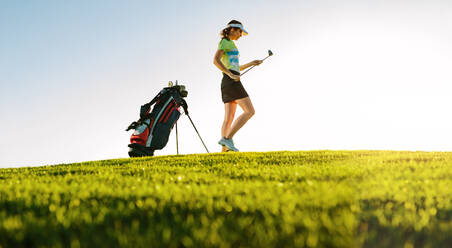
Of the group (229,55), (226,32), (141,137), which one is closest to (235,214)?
(229,55)

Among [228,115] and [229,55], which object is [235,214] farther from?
[229,55]

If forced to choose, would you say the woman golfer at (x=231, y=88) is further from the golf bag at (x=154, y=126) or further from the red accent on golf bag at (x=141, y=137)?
the red accent on golf bag at (x=141, y=137)

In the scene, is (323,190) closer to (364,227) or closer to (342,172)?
(364,227)

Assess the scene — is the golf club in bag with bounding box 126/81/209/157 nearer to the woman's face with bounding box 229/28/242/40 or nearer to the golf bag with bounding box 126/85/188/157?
the golf bag with bounding box 126/85/188/157

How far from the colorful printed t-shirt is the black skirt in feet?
1.06

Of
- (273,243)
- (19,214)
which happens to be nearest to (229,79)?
(19,214)

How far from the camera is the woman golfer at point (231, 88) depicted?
31.4 feet

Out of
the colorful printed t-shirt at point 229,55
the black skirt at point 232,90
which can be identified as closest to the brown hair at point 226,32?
the colorful printed t-shirt at point 229,55

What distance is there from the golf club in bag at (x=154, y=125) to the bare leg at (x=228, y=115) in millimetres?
1470

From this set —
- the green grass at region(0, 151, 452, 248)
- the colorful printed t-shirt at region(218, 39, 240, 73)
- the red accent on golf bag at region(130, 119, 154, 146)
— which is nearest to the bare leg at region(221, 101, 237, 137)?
the colorful printed t-shirt at region(218, 39, 240, 73)

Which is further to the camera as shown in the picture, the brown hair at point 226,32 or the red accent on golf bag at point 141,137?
the brown hair at point 226,32

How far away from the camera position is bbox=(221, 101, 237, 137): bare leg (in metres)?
9.74

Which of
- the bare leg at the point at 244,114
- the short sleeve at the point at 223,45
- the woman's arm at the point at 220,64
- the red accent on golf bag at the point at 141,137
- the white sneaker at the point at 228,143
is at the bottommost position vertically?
the white sneaker at the point at 228,143

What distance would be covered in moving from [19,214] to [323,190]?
2.64 m
